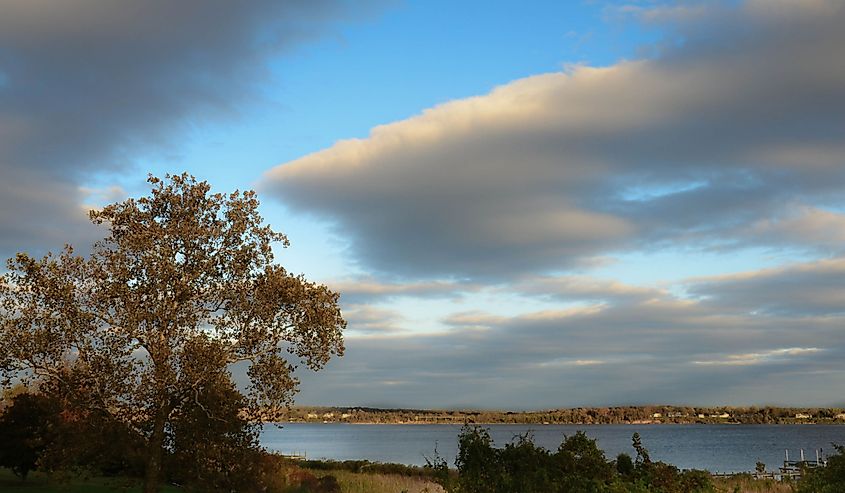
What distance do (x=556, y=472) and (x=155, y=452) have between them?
54.0ft

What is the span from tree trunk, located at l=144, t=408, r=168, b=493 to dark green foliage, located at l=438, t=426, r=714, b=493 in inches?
531

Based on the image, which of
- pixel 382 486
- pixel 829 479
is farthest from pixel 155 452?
pixel 829 479

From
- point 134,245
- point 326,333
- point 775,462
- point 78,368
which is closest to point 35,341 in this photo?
point 78,368

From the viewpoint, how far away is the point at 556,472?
17.7 metres

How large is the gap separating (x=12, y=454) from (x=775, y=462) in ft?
442

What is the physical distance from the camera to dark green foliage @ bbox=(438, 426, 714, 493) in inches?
678

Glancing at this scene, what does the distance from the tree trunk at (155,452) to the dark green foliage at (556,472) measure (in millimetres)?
13475

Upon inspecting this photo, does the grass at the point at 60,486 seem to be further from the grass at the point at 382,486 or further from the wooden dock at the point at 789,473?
the wooden dock at the point at 789,473

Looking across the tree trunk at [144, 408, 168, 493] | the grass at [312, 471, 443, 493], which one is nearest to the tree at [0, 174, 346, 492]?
the tree trunk at [144, 408, 168, 493]

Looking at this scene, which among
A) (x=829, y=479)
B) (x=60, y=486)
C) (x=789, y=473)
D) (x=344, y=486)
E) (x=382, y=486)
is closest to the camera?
(x=829, y=479)

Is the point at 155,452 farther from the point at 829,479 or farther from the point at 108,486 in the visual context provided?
the point at 829,479

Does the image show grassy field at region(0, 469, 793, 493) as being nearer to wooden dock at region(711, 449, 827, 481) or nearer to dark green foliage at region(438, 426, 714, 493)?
wooden dock at region(711, 449, 827, 481)

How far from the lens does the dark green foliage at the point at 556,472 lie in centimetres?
1722

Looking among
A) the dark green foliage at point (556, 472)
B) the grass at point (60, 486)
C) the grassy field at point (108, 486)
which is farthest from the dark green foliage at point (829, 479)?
the grass at point (60, 486)
